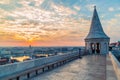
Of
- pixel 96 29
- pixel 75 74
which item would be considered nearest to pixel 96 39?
pixel 96 29

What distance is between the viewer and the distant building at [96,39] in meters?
38.5

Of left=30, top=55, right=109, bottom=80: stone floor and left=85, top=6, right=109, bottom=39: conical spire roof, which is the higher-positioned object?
left=85, top=6, right=109, bottom=39: conical spire roof

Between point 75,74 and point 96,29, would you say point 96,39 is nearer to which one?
point 96,29

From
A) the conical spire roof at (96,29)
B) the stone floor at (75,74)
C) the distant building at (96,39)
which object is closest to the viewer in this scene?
the stone floor at (75,74)

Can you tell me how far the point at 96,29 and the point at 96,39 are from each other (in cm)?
364

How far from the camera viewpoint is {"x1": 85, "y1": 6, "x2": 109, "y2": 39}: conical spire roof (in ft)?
130

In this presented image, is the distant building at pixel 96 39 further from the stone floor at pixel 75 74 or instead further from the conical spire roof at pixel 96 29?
the stone floor at pixel 75 74

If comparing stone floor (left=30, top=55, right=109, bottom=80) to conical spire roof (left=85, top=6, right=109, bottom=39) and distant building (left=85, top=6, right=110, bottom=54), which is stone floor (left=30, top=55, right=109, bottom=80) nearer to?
distant building (left=85, top=6, right=110, bottom=54)

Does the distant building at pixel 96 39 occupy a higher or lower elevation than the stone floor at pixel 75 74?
higher

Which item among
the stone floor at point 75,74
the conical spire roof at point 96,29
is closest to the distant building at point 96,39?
the conical spire roof at point 96,29

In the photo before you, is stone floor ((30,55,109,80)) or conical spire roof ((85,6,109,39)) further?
conical spire roof ((85,6,109,39))

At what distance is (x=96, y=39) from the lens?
127 feet

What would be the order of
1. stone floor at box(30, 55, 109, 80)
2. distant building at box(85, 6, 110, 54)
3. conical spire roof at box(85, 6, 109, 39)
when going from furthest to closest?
conical spire roof at box(85, 6, 109, 39) < distant building at box(85, 6, 110, 54) < stone floor at box(30, 55, 109, 80)

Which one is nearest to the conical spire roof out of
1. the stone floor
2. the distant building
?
the distant building
